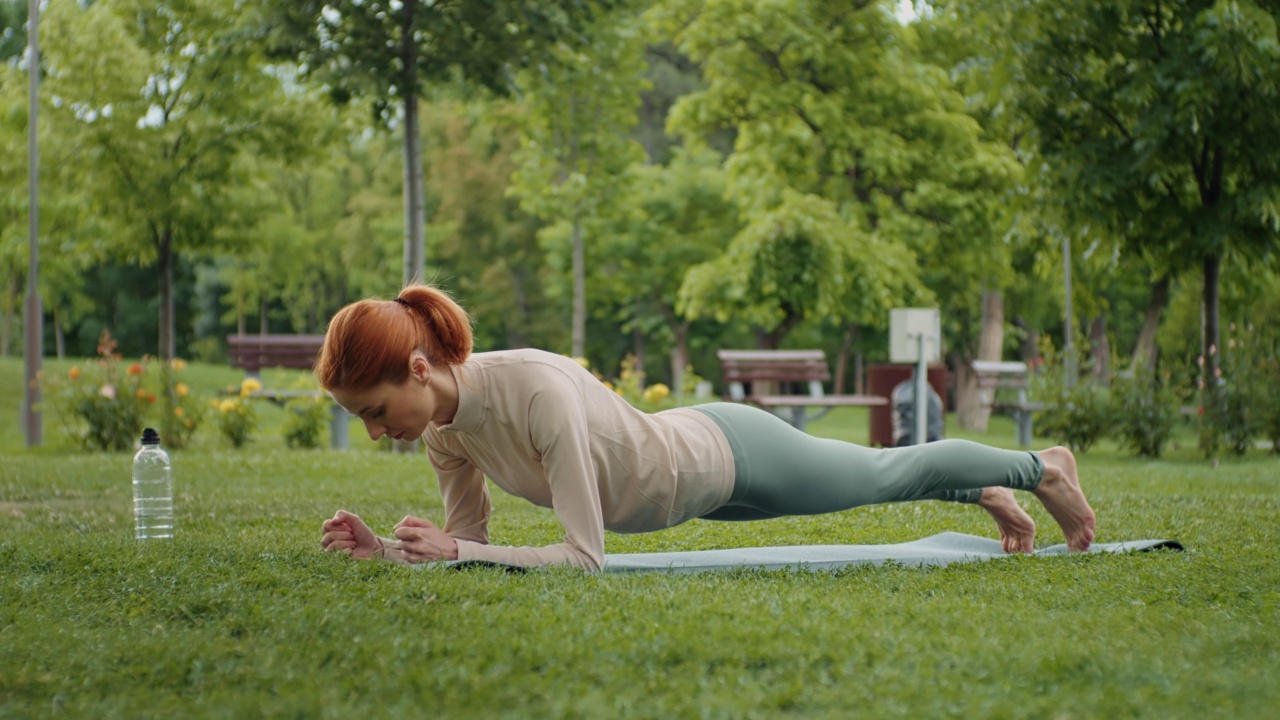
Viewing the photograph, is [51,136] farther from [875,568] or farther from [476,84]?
[875,568]

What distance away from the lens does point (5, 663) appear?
3193mm

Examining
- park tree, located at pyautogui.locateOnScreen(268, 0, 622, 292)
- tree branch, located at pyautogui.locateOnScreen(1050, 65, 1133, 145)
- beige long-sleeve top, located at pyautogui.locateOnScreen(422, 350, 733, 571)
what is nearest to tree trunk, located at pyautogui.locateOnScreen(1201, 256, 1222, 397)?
tree branch, located at pyautogui.locateOnScreen(1050, 65, 1133, 145)

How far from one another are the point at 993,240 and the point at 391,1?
15.8m

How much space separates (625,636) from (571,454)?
0.93 metres

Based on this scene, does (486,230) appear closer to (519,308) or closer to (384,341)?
(519,308)

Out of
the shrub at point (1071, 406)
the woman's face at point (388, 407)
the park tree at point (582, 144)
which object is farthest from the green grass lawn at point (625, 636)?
the park tree at point (582, 144)

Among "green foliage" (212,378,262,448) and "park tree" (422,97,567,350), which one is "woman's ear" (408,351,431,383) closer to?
"green foliage" (212,378,262,448)

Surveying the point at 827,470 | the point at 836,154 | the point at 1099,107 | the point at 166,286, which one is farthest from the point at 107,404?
the point at 836,154

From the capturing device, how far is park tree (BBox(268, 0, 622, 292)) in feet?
39.0

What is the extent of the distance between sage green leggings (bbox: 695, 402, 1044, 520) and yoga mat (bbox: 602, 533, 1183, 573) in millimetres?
204

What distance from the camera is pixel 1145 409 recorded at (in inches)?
→ 533

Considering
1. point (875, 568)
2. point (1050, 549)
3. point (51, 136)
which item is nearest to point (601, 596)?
point (875, 568)

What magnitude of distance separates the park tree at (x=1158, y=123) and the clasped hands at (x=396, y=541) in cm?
975

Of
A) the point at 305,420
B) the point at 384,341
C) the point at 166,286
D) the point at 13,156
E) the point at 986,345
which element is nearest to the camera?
the point at 384,341
